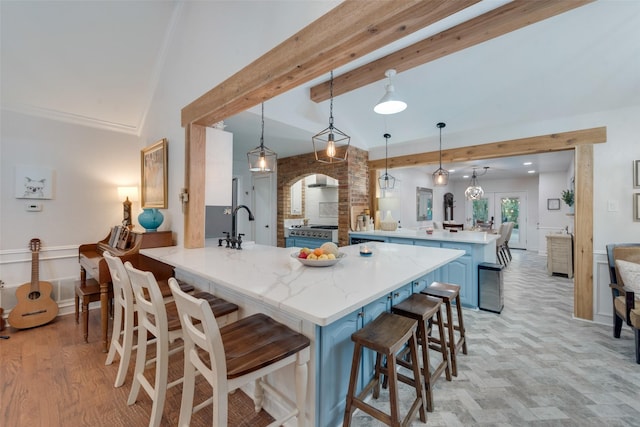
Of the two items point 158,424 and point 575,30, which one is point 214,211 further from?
point 575,30

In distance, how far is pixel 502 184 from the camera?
930 centimetres

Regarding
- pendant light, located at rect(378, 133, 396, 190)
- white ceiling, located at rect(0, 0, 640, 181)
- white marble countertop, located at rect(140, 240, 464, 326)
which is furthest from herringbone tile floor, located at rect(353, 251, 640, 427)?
white ceiling, located at rect(0, 0, 640, 181)

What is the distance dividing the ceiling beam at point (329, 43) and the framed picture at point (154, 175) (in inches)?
49.5

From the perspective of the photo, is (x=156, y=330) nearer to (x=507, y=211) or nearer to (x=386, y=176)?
(x=386, y=176)

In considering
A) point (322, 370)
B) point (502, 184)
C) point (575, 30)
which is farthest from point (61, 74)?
point (502, 184)

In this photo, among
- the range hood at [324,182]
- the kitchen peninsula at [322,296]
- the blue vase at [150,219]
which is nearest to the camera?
the kitchen peninsula at [322,296]

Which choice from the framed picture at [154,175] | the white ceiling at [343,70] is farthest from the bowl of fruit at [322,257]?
the framed picture at [154,175]

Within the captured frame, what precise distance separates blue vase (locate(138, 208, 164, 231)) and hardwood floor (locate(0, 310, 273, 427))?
1247 mm

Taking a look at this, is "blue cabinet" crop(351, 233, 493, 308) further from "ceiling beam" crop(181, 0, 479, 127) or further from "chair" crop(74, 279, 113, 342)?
"chair" crop(74, 279, 113, 342)

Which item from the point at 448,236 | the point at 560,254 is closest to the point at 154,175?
the point at 448,236

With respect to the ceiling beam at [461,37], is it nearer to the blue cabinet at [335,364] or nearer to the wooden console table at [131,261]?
the blue cabinet at [335,364]

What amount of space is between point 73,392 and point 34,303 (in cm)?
186

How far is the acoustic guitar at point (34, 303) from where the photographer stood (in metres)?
2.96

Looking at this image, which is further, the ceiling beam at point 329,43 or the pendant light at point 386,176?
the pendant light at point 386,176
